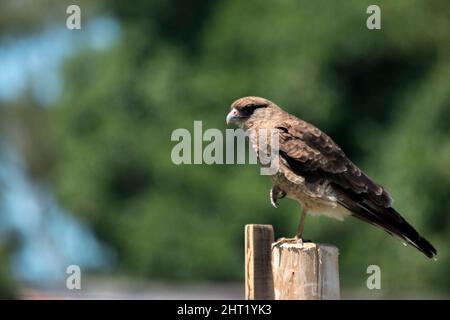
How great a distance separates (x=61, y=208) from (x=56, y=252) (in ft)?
24.4

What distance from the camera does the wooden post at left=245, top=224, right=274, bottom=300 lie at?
656cm

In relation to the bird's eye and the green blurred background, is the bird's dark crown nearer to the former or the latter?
the bird's eye

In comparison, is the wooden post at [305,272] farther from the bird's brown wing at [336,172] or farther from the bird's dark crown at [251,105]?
the bird's dark crown at [251,105]

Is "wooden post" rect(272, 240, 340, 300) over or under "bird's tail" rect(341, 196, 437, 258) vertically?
under

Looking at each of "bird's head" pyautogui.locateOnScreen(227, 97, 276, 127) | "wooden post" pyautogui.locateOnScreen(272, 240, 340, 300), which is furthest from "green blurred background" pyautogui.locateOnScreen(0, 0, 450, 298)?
"wooden post" pyautogui.locateOnScreen(272, 240, 340, 300)

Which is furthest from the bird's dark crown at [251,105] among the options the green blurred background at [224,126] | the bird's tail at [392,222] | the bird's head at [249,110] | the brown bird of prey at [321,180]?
the green blurred background at [224,126]

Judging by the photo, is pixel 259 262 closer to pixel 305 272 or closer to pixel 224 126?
pixel 305 272

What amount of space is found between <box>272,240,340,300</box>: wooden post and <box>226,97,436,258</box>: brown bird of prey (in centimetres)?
158

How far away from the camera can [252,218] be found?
21688 millimetres

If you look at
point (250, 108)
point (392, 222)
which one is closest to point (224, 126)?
point (250, 108)

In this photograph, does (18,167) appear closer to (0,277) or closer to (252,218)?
(252,218)

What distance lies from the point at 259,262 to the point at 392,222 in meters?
1.83

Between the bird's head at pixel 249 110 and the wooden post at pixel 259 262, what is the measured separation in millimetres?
2693
